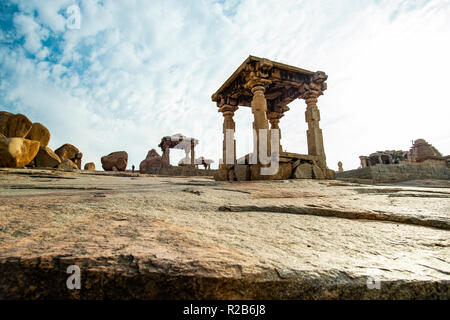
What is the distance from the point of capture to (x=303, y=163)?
21.4 feet

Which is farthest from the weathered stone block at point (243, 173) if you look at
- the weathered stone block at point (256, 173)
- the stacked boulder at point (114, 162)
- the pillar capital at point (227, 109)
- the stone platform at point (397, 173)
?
the stacked boulder at point (114, 162)

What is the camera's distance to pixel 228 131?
846 cm

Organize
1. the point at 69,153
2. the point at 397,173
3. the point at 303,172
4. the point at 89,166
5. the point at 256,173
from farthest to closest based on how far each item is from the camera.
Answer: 1. the point at 89,166
2. the point at 69,153
3. the point at 397,173
4. the point at 303,172
5. the point at 256,173

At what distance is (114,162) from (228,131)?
18780 mm

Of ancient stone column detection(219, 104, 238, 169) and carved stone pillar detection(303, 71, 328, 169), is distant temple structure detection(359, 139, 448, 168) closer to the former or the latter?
carved stone pillar detection(303, 71, 328, 169)

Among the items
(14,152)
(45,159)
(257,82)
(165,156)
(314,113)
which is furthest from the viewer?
(165,156)

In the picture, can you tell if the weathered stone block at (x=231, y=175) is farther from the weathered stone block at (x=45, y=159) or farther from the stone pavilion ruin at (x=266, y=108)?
the weathered stone block at (x=45, y=159)

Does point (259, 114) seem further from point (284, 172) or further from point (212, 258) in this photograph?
point (212, 258)

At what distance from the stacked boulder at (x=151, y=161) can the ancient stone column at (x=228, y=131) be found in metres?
16.3

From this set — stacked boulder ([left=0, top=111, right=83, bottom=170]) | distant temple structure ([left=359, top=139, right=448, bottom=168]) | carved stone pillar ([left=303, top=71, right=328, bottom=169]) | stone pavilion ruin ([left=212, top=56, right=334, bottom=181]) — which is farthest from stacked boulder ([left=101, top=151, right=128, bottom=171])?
distant temple structure ([left=359, top=139, right=448, bottom=168])

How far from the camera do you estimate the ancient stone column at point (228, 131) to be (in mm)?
8158

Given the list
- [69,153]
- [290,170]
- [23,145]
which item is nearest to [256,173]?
[290,170]

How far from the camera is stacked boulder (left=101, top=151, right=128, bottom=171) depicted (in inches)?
899
